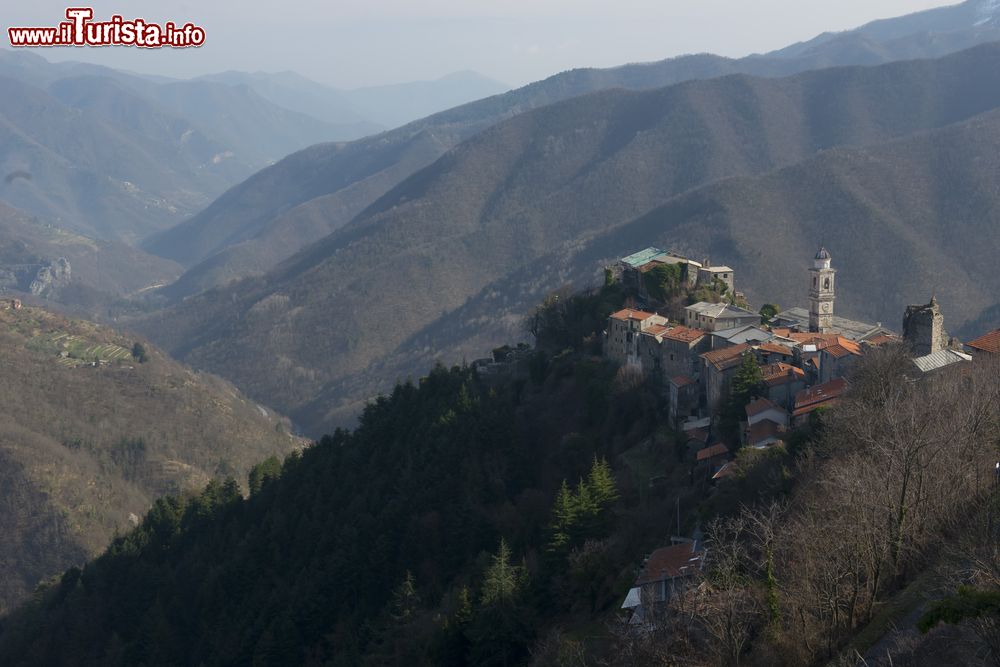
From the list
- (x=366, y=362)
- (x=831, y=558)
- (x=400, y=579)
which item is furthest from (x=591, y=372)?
(x=366, y=362)

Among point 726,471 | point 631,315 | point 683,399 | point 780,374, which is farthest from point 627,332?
point 726,471

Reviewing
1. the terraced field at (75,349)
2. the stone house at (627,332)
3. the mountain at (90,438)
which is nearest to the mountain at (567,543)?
the stone house at (627,332)

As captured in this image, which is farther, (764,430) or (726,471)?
(764,430)

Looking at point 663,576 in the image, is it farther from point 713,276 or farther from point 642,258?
point 642,258

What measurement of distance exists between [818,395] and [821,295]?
12.3 metres

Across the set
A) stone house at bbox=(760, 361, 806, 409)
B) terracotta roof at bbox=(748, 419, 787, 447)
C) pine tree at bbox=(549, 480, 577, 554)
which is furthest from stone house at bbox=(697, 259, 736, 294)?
pine tree at bbox=(549, 480, 577, 554)

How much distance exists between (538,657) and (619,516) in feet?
26.7

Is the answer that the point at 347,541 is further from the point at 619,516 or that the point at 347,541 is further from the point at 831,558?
the point at 831,558

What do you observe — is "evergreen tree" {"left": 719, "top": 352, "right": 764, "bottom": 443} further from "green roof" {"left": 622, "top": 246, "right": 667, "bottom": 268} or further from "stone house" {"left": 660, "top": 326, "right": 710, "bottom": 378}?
"green roof" {"left": 622, "top": 246, "right": 667, "bottom": 268}

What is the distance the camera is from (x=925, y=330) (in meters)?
38.2

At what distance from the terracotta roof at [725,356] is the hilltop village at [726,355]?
0.15ft

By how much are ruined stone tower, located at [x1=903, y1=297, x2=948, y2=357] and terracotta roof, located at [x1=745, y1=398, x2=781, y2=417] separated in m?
5.07

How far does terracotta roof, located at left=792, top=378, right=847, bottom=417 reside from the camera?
3622 centimetres

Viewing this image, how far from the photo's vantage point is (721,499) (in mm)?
32094
